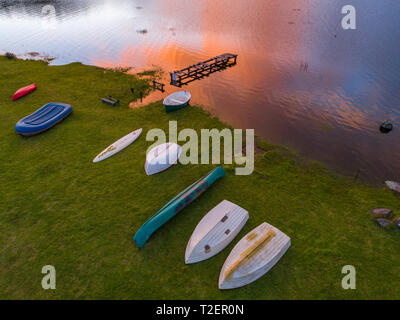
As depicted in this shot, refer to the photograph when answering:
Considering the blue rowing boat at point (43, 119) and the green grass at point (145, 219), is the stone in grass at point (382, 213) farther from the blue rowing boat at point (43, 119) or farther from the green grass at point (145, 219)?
the blue rowing boat at point (43, 119)

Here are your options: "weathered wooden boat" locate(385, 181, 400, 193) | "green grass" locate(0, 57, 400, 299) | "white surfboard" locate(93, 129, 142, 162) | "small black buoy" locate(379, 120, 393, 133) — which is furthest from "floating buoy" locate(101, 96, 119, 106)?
"small black buoy" locate(379, 120, 393, 133)

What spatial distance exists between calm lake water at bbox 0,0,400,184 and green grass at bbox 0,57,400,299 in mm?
5731

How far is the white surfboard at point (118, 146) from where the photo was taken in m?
18.8

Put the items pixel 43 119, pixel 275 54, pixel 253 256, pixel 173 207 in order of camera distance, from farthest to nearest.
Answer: pixel 275 54 < pixel 43 119 < pixel 173 207 < pixel 253 256

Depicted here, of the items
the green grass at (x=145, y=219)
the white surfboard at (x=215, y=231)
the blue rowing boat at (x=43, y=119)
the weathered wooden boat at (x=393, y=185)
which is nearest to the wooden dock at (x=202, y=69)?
the green grass at (x=145, y=219)

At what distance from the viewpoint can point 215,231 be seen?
495 inches

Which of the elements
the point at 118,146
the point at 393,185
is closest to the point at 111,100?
the point at 118,146

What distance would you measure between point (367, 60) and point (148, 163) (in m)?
41.9

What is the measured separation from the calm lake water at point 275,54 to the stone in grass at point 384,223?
5149mm

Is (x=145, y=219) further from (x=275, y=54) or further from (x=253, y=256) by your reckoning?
(x=275, y=54)

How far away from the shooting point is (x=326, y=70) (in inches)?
1335

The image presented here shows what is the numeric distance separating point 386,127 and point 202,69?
26008mm

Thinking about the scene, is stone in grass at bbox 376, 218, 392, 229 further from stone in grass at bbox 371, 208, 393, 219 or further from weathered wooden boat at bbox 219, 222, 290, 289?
weathered wooden boat at bbox 219, 222, 290, 289
